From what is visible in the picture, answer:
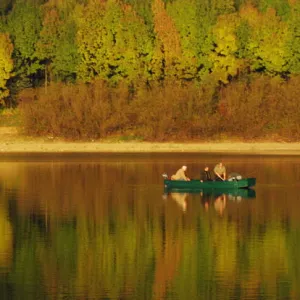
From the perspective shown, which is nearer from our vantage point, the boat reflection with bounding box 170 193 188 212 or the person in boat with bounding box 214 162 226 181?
the boat reflection with bounding box 170 193 188 212

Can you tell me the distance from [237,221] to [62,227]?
5330 millimetres

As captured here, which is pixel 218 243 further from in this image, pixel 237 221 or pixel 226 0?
pixel 226 0

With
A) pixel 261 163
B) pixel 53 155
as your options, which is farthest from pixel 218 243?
pixel 53 155

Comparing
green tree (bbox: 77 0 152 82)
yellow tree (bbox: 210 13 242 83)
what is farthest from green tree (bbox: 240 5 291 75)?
green tree (bbox: 77 0 152 82)

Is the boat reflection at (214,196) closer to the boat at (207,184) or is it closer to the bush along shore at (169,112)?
the boat at (207,184)

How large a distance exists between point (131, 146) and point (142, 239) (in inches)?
1582

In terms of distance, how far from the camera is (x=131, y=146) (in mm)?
69125

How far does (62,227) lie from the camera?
103 ft

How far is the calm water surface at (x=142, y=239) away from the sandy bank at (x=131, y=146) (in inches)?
674

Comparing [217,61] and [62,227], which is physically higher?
[217,61]

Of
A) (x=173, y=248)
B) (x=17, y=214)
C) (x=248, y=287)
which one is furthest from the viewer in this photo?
(x=17, y=214)

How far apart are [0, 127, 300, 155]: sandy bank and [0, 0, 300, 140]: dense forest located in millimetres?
1839

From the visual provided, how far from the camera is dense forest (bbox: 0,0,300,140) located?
244 ft

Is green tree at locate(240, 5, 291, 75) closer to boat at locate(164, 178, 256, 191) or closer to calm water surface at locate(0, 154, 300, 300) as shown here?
calm water surface at locate(0, 154, 300, 300)
